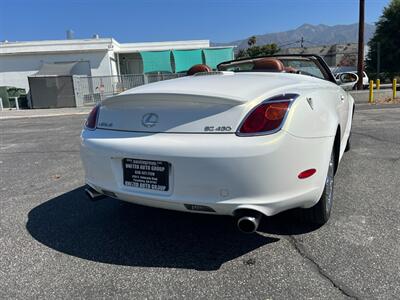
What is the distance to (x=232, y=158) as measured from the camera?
2.47 m

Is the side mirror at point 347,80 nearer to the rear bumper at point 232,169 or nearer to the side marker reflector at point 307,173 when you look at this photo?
the rear bumper at point 232,169

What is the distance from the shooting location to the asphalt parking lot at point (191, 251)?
245cm

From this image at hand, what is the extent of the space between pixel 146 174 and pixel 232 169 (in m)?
0.65

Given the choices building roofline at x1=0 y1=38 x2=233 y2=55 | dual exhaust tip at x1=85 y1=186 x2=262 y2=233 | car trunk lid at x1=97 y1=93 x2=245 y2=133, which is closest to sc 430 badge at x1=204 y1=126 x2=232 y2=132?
car trunk lid at x1=97 y1=93 x2=245 y2=133

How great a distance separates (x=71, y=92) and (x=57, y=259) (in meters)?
20.6

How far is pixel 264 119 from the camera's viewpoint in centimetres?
254

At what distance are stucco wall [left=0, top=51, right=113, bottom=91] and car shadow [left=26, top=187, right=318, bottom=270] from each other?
2780 cm

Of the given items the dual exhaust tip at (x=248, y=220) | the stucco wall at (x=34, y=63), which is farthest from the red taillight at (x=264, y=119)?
the stucco wall at (x=34, y=63)

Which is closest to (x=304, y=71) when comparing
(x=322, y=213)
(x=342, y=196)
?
(x=342, y=196)

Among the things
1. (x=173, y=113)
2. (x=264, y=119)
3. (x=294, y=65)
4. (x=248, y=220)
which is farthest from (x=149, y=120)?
(x=294, y=65)

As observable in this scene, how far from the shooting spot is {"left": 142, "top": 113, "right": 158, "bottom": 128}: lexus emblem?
2786 millimetres

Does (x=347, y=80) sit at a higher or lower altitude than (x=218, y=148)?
higher

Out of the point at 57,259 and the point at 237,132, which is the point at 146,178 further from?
the point at 57,259

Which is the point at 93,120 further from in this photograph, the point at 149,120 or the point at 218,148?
the point at 218,148
